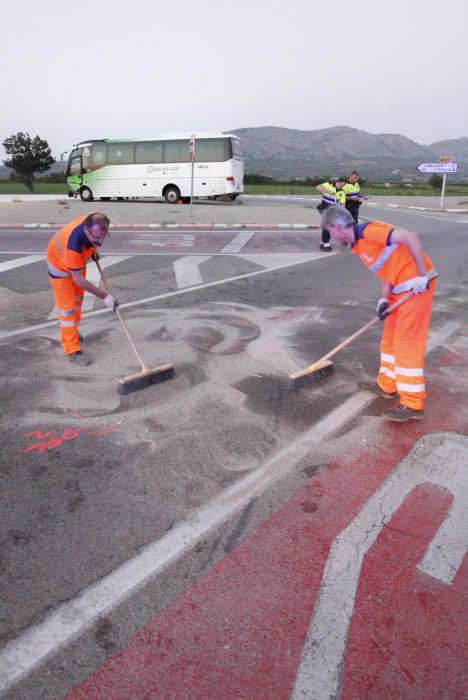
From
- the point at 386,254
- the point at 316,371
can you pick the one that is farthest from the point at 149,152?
the point at 386,254

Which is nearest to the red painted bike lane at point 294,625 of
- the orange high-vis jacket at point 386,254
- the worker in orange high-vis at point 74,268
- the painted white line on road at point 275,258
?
the orange high-vis jacket at point 386,254

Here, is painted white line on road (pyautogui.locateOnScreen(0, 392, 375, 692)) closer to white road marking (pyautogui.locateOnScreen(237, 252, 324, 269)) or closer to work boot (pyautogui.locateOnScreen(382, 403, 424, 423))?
work boot (pyautogui.locateOnScreen(382, 403, 424, 423))

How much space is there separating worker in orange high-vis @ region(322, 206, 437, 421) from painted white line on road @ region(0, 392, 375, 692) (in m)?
0.91

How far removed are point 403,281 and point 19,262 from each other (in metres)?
8.78

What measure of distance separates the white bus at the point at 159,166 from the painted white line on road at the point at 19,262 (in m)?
14.0

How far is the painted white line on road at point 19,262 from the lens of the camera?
32.4 feet

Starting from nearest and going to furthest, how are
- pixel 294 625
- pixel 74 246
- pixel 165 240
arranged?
pixel 294 625 → pixel 74 246 → pixel 165 240

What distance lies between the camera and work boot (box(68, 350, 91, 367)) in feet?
16.5

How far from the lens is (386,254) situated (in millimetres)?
3857

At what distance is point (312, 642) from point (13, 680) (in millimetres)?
1191

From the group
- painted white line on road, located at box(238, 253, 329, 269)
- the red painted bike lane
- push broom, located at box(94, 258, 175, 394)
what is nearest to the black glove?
the red painted bike lane

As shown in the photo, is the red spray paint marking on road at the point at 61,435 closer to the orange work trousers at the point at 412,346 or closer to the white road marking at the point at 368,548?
the white road marking at the point at 368,548

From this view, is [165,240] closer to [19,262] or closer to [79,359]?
[19,262]

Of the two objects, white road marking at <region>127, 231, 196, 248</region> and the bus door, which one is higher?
the bus door
